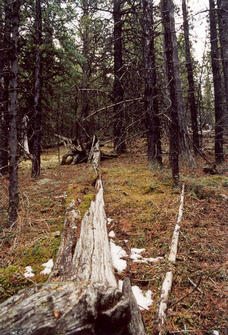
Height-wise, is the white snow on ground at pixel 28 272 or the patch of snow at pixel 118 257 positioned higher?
the white snow on ground at pixel 28 272

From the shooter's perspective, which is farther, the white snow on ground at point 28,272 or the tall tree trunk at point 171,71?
the tall tree trunk at point 171,71

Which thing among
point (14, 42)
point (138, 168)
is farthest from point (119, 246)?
point (138, 168)

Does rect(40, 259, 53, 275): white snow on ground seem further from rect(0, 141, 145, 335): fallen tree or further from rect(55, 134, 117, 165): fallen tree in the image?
rect(55, 134, 117, 165): fallen tree

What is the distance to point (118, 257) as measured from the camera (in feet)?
11.1

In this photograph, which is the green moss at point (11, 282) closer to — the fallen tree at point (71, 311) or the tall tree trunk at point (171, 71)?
the fallen tree at point (71, 311)

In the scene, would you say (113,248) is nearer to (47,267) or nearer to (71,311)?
(47,267)

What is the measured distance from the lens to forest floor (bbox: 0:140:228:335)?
2.41 meters

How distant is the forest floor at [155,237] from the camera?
2.41 m

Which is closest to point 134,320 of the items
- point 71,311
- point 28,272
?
point 71,311

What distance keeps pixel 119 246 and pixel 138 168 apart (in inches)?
213

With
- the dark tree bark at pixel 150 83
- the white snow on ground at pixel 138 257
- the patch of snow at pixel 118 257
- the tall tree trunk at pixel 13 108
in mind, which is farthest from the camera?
the dark tree bark at pixel 150 83

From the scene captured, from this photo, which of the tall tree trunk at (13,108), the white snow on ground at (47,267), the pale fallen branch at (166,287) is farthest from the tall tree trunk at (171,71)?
the white snow on ground at (47,267)

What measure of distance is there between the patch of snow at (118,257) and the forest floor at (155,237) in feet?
0.32

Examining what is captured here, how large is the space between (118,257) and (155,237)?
90 centimetres
